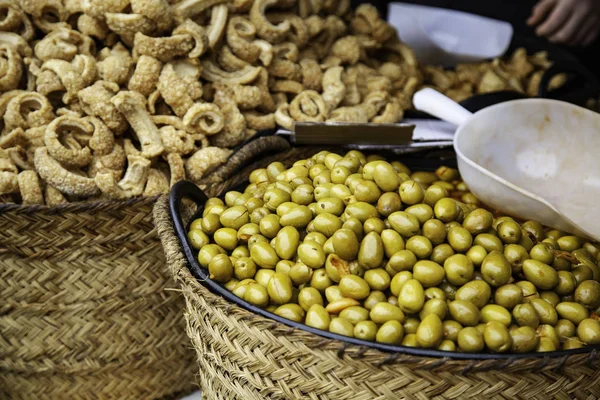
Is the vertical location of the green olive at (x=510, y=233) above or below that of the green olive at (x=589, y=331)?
above

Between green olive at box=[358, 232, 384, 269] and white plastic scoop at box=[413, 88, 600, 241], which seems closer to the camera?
green olive at box=[358, 232, 384, 269]

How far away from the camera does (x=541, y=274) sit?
128 cm

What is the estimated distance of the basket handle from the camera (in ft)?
4.42

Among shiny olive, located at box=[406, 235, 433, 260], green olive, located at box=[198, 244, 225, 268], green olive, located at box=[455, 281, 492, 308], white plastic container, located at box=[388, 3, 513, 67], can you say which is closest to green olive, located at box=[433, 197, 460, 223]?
shiny olive, located at box=[406, 235, 433, 260]

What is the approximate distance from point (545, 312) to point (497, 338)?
0.62ft

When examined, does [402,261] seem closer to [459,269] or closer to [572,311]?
[459,269]

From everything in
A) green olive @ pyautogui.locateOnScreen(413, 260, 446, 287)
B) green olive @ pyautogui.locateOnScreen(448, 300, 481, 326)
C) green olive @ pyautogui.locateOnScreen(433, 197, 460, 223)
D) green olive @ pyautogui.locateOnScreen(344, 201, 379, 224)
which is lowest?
green olive @ pyautogui.locateOnScreen(448, 300, 481, 326)

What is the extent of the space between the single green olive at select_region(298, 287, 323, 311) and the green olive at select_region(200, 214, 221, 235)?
1.16 feet

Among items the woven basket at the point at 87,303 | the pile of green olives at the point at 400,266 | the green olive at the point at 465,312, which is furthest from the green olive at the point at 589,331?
the woven basket at the point at 87,303

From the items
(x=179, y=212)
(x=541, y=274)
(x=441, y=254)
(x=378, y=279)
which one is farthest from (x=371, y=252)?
(x=179, y=212)

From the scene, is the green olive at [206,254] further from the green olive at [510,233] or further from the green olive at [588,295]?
the green olive at [588,295]

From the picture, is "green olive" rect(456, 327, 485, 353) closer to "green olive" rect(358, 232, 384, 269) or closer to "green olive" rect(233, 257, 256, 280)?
"green olive" rect(358, 232, 384, 269)

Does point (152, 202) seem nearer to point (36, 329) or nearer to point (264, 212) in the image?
point (264, 212)

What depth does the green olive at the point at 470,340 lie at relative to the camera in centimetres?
111
